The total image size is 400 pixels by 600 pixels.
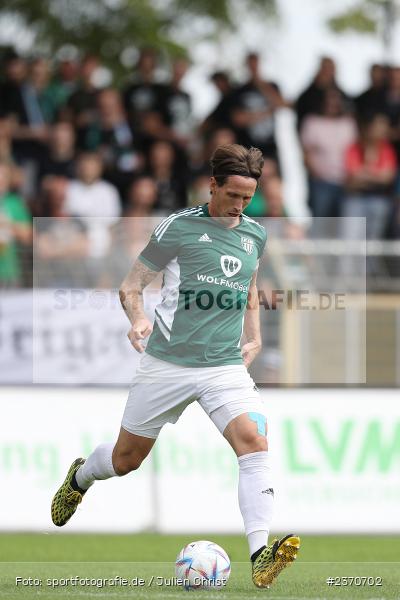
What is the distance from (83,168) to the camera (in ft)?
53.6

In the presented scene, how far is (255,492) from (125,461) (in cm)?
98

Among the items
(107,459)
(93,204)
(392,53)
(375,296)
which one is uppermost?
(392,53)

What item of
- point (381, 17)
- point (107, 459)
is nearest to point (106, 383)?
point (107, 459)

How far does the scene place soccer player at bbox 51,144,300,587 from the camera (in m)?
8.66

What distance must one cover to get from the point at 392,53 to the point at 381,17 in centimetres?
160

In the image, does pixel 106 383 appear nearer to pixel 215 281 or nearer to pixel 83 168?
pixel 83 168

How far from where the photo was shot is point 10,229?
1509cm

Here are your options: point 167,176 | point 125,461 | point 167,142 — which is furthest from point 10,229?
point 125,461

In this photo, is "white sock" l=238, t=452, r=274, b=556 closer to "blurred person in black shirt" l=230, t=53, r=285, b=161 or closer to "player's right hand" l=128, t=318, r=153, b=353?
"player's right hand" l=128, t=318, r=153, b=353

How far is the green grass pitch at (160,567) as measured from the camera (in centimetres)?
825

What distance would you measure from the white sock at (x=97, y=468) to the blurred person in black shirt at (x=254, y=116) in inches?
337

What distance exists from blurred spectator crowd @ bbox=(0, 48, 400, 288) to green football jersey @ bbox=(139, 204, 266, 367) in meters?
6.71

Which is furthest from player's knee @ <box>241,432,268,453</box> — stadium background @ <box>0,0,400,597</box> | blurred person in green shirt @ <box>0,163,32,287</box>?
blurred person in green shirt @ <box>0,163,32,287</box>

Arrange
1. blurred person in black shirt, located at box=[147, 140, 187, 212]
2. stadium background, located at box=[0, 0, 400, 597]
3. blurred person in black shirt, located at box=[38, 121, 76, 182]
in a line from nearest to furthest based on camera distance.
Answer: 1. stadium background, located at box=[0, 0, 400, 597]
2. blurred person in black shirt, located at box=[38, 121, 76, 182]
3. blurred person in black shirt, located at box=[147, 140, 187, 212]
